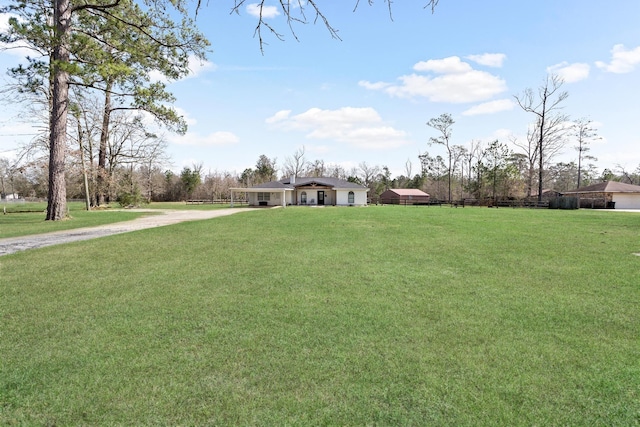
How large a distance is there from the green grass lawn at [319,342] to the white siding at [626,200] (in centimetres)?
4135

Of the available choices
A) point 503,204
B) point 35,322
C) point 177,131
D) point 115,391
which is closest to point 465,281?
point 115,391

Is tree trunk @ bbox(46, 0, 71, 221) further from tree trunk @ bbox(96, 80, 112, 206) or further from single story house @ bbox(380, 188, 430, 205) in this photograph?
single story house @ bbox(380, 188, 430, 205)

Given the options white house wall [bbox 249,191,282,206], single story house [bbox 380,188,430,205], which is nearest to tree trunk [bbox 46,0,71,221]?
white house wall [bbox 249,191,282,206]

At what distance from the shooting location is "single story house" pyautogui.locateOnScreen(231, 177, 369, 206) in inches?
1511

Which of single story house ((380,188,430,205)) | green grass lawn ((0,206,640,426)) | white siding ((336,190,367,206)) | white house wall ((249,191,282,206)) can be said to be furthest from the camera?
single story house ((380,188,430,205))

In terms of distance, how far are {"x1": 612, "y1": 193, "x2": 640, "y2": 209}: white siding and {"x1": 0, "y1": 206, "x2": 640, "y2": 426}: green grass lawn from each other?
41.4 m

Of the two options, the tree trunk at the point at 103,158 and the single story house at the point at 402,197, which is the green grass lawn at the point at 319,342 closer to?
the tree trunk at the point at 103,158

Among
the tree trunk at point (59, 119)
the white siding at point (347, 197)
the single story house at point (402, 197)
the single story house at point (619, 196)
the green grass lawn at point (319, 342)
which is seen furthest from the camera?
the single story house at point (402, 197)

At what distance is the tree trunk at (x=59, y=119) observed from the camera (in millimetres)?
14422

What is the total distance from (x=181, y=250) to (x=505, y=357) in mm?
7611

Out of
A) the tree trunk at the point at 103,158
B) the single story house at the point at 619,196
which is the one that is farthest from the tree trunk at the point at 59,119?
the single story house at the point at 619,196

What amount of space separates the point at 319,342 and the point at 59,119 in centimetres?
1755

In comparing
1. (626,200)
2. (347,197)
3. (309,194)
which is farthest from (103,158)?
(626,200)

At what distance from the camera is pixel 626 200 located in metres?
38.6
